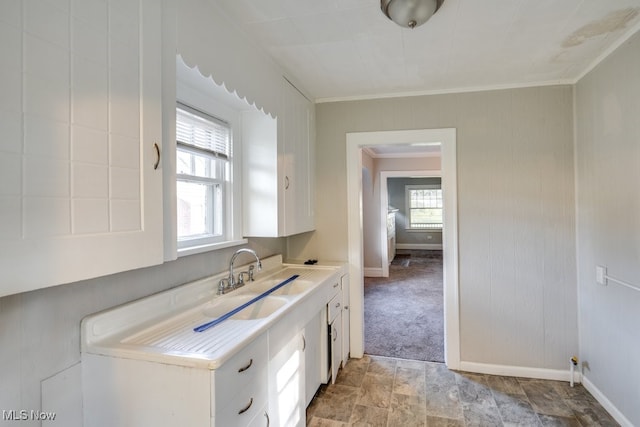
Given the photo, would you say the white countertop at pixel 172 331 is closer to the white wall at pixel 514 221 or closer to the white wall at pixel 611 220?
the white wall at pixel 514 221

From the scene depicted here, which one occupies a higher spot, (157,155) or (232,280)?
(157,155)

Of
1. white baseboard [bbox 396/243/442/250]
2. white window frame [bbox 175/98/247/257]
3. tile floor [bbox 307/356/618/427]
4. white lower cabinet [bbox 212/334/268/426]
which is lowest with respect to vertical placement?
tile floor [bbox 307/356/618/427]

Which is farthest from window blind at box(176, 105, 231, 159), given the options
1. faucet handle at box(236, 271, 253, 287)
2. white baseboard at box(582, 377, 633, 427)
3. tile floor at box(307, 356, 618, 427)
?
white baseboard at box(582, 377, 633, 427)

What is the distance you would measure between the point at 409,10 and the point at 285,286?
177 cm

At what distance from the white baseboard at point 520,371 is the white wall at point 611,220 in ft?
0.49

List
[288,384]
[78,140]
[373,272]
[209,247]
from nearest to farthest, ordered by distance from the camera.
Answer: [78,140], [288,384], [209,247], [373,272]

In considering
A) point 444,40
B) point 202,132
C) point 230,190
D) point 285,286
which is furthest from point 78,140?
point 444,40

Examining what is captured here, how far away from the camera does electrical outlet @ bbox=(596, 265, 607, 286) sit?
217 cm

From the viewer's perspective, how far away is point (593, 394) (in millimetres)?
2312

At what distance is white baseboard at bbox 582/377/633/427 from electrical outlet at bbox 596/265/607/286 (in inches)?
30.6

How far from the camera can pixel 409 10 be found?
5.09 feet

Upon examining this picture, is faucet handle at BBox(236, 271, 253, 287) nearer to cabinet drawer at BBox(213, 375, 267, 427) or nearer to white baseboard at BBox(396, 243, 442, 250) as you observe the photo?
cabinet drawer at BBox(213, 375, 267, 427)

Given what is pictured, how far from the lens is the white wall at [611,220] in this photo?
6.17 feet

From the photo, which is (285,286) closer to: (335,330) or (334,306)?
(334,306)
